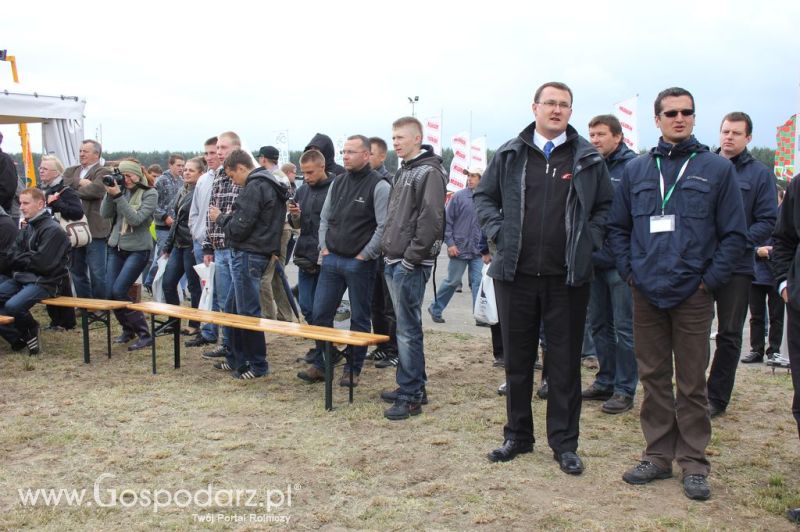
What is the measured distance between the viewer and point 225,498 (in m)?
3.91

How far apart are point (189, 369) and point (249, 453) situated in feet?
8.40

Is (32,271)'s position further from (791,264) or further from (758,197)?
(791,264)

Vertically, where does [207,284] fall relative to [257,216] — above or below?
below

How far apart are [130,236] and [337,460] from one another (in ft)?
14.4

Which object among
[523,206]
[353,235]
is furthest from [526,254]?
[353,235]

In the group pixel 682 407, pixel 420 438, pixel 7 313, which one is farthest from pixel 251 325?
pixel 682 407

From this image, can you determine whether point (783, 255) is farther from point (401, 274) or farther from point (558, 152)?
point (401, 274)

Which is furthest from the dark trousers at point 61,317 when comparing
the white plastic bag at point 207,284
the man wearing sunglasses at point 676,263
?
the man wearing sunglasses at point 676,263

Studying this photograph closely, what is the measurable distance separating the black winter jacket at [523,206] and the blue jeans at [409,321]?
1.02 meters

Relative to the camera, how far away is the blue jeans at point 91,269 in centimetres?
846

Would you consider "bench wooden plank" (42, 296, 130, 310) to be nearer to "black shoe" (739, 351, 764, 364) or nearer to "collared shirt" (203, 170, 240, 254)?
"collared shirt" (203, 170, 240, 254)

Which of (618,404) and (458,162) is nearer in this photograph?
(618,404)

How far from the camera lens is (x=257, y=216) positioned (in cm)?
630

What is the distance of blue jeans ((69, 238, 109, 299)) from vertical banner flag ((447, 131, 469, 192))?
13.5 metres
